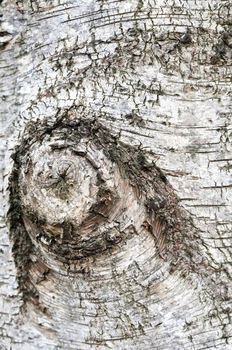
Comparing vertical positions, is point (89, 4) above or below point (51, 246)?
above

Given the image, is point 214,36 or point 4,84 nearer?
point 214,36

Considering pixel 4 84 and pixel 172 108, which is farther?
pixel 4 84

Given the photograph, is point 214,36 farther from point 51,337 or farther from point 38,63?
point 51,337

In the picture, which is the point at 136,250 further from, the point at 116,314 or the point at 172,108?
the point at 172,108

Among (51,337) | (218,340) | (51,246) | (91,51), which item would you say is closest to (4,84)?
(91,51)

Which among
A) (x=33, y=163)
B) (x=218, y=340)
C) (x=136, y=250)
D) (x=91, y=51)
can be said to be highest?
(x=91, y=51)

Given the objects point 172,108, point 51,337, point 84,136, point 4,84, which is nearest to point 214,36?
point 172,108
